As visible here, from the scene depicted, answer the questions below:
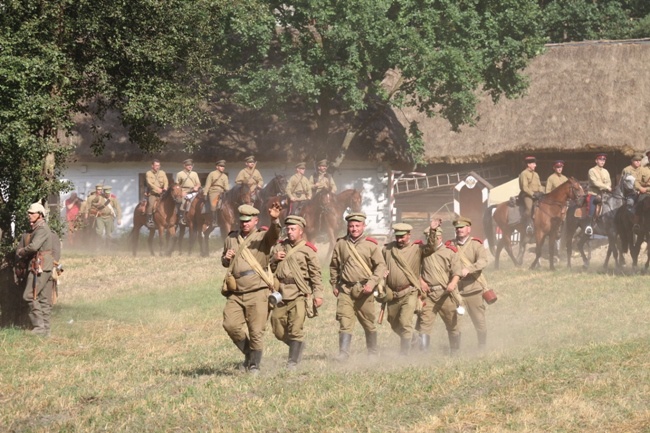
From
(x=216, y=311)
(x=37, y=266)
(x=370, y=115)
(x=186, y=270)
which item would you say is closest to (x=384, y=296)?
(x=37, y=266)

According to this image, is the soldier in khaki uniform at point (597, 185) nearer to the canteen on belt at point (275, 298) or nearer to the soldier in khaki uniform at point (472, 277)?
the soldier in khaki uniform at point (472, 277)

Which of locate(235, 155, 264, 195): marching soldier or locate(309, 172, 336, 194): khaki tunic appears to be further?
locate(235, 155, 264, 195): marching soldier

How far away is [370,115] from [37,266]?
24.1 m

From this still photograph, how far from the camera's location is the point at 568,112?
4519 cm

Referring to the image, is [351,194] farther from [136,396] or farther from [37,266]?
[136,396]

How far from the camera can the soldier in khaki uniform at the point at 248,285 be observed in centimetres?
1424

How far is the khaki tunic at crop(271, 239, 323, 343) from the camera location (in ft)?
48.2

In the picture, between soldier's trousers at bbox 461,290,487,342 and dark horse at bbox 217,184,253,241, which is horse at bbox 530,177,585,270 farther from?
soldier's trousers at bbox 461,290,487,342

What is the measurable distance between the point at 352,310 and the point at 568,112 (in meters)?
31.0

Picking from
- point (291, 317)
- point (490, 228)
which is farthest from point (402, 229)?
point (490, 228)

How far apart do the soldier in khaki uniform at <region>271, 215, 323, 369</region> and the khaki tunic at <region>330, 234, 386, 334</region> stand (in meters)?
0.88

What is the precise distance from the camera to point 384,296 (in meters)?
16.0

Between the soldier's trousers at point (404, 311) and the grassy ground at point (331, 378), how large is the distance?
38 centimetres

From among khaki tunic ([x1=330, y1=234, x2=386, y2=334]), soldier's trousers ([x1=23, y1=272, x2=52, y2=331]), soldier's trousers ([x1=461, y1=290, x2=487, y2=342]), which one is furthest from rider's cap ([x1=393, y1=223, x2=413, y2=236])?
soldier's trousers ([x1=23, y1=272, x2=52, y2=331])
